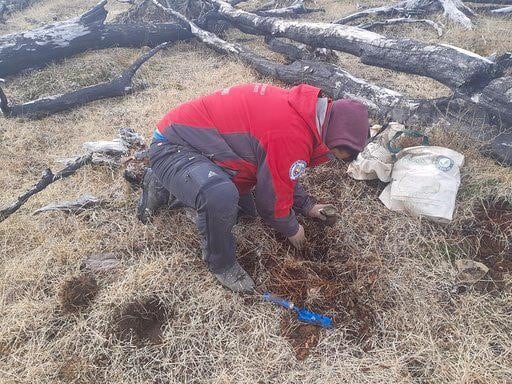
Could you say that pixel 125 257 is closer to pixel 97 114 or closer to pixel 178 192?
pixel 178 192

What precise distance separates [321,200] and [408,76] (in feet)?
8.89

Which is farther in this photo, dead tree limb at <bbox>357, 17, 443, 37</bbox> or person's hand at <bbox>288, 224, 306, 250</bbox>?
dead tree limb at <bbox>357, 17, 443, 37</bbox>

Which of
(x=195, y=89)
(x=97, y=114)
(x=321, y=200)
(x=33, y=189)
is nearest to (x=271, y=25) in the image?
(x=195, y=89)

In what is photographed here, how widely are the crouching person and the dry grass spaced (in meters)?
0.26

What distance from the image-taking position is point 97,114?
4617 mm

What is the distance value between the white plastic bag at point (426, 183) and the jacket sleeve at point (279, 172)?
3.15ft

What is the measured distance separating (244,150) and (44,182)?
1.67 m

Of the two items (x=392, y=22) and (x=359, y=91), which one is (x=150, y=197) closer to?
(x=359, y=91)

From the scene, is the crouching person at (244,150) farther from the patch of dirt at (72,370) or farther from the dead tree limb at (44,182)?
the dead tree limb at (44,182)

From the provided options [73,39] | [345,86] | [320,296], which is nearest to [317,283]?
[320,296]

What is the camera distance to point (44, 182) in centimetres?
302

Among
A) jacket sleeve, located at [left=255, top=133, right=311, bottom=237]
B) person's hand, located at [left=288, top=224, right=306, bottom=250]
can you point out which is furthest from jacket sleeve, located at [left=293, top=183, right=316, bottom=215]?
jacket sleeve, located at [left=255, top=133, right=311, bottom=237]

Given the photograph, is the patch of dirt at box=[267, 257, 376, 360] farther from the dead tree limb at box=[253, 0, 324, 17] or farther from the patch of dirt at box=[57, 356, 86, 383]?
the dead tree limb at box=[253, 0, 324, 17]

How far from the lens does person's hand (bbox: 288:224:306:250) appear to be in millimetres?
2511
